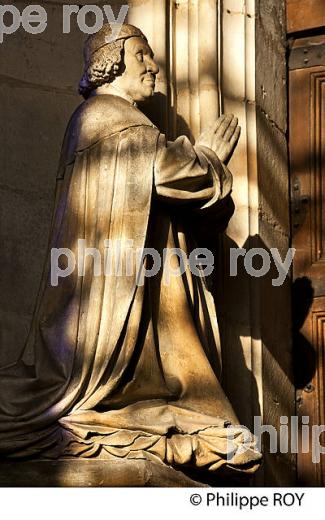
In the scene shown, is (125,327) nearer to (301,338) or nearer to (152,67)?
(152,67)

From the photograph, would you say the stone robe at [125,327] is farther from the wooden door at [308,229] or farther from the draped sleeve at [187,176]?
the wooden door at [308,229]

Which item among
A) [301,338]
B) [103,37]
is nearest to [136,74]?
[103,37]

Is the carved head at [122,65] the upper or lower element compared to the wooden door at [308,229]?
upper

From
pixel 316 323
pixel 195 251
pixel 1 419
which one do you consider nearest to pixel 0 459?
pixel 1 419

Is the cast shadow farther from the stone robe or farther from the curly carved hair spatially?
the curly carved hair

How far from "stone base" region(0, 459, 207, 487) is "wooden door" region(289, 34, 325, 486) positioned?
1.03 metres

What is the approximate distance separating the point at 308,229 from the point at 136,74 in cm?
93

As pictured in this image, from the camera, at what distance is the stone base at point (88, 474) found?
6562mm

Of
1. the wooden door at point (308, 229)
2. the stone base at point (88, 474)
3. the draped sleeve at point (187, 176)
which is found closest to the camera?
the stone base at point (88, 474)

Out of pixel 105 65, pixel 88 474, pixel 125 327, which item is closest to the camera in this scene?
pixel 88 474

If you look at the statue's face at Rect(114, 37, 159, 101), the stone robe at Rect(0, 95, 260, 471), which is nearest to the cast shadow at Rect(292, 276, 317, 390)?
the stone robe at Rect(0, 95, 260, 471)

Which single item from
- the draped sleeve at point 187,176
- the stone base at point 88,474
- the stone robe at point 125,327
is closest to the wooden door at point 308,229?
the stone robe at point 125,327

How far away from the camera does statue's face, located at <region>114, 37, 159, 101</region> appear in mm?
7203

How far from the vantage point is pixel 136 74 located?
7203 millimetres
